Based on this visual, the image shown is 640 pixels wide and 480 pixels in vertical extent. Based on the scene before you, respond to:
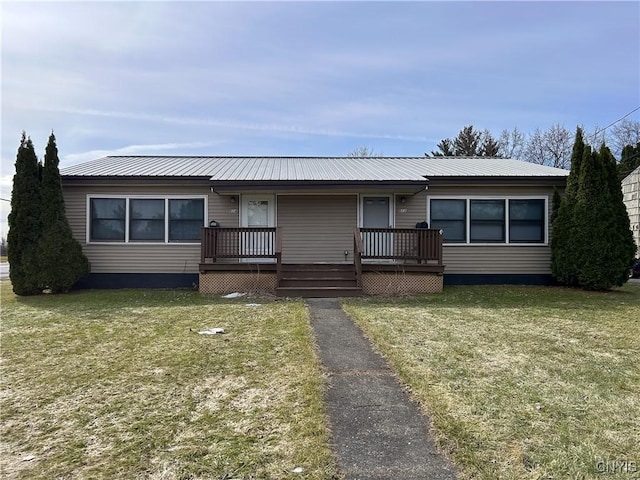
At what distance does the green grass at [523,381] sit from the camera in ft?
8.85

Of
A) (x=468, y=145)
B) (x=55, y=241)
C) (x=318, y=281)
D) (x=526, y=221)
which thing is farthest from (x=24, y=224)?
(x=468, y=145)

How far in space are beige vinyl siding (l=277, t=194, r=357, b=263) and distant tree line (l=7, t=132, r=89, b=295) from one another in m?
5.50

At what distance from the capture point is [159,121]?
17.8 meters

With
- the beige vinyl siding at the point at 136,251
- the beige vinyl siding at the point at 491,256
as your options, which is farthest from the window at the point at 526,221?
the beige vinyl siding at the point at 136,251

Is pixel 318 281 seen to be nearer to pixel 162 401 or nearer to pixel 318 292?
pixel 318 292

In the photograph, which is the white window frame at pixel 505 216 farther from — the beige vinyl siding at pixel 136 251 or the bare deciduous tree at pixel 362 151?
the bare deciduous tree at pixel 362 151

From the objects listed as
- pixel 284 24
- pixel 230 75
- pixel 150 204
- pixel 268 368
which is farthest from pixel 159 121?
pixel 268 368

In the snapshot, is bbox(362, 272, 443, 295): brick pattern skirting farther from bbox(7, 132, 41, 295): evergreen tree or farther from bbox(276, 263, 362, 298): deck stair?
bbox(7, 132, 41, 295): evergreen tree

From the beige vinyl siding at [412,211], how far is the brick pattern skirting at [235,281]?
4.00 metres

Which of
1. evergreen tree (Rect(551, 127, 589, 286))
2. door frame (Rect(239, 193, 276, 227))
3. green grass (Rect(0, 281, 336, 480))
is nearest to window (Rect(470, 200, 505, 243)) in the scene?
evergreen tree (Rect(551, 127, 589, 286))

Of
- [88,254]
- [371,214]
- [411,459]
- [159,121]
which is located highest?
[159,121]

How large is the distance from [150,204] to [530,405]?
10.9 m

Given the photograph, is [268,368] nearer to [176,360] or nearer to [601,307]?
[176,360]

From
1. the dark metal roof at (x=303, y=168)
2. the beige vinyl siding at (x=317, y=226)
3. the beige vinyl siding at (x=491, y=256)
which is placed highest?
the dark metal roof at (x=303, y=168)
